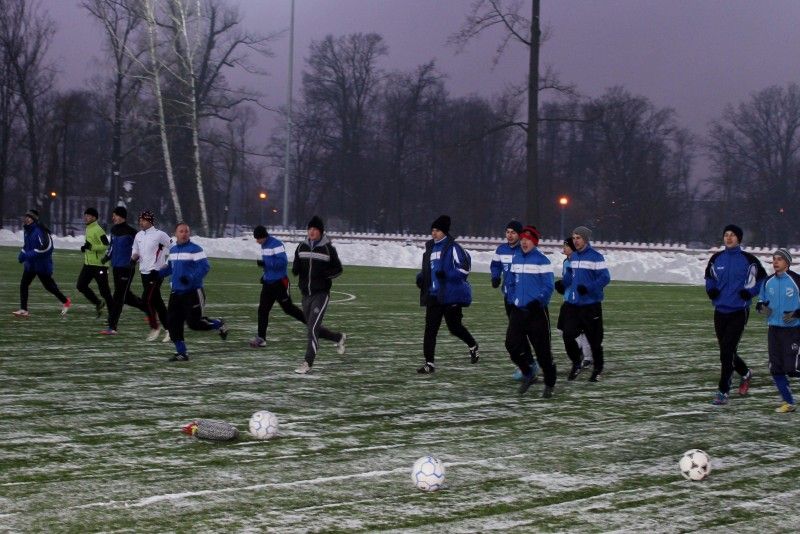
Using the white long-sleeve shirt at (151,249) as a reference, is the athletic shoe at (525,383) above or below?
below

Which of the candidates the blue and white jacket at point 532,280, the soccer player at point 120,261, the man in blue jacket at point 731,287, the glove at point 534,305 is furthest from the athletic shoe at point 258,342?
the man in blue jacket at point 731,287

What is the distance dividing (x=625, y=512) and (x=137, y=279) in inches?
921

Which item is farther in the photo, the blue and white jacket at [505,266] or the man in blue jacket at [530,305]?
the blue and white jacket at [505,266]

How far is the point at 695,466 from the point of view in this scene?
24.6 feet

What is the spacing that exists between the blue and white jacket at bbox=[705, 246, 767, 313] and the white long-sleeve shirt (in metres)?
7.89

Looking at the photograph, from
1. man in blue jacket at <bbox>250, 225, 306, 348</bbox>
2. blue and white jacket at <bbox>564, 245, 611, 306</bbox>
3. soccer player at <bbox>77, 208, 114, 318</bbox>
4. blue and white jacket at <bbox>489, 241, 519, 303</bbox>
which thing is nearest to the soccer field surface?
man in blue jacket at <bbox>250, 225, 306, 348</bbox>

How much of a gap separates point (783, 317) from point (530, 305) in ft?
7.97

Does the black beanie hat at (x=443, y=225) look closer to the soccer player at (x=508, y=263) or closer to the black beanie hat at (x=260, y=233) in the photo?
the soccer player at (x=508, y=263)

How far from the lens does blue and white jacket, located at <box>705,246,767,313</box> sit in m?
10.7

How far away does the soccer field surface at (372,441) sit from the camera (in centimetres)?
651

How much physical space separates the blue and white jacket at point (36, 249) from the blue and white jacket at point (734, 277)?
1226 centimetres

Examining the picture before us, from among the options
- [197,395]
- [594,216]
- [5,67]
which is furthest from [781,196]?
[197,395]

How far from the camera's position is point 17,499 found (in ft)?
21.8

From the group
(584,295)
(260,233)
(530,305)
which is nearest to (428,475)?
(530,305)
